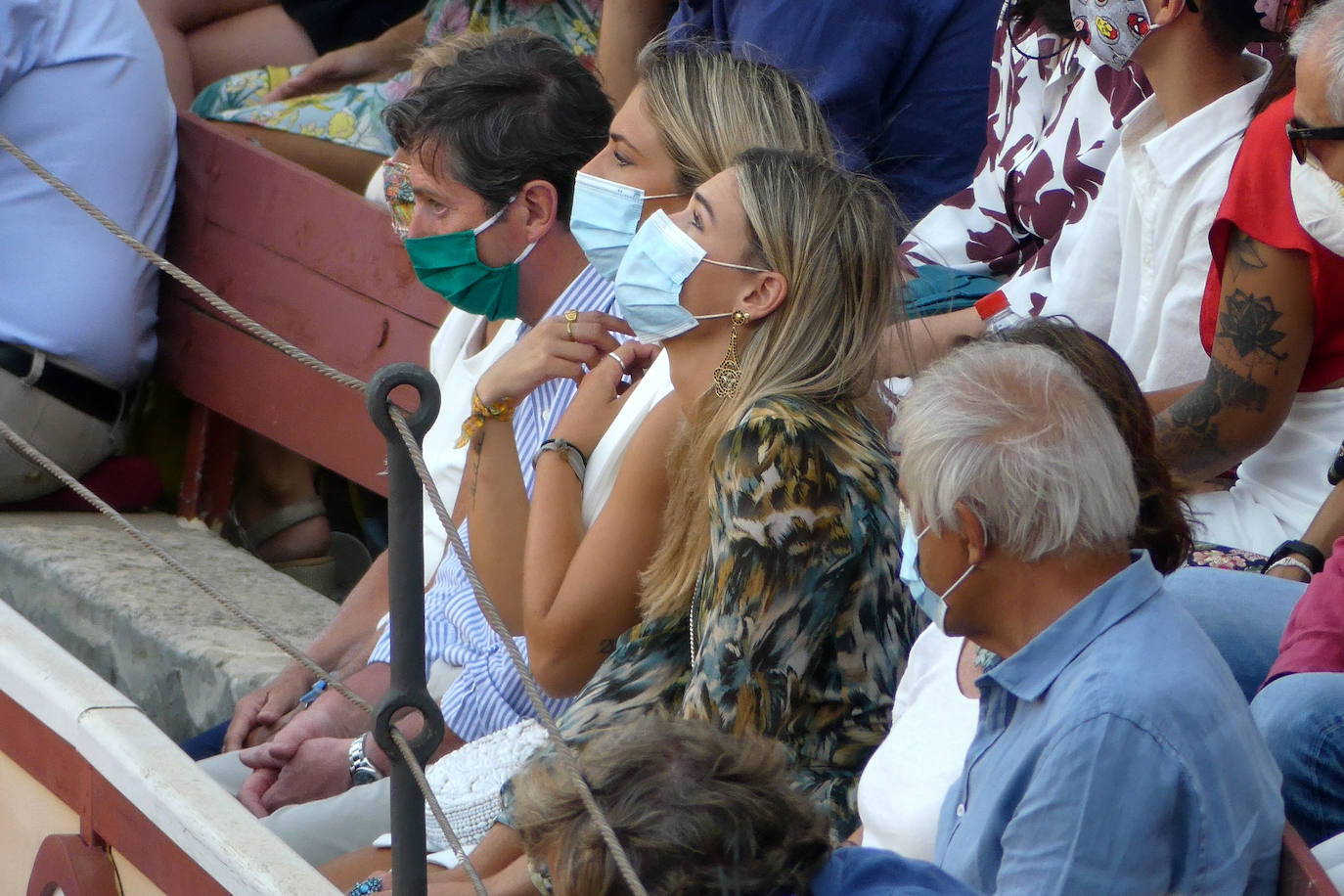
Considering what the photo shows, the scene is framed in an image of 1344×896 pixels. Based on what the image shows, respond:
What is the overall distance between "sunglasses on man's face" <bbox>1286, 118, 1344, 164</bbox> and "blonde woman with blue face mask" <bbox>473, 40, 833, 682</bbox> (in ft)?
2.23

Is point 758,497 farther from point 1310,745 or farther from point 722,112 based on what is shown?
point 722,112

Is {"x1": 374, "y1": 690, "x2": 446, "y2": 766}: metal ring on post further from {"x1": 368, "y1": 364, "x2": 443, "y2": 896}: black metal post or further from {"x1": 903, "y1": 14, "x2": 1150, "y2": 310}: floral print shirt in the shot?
{"x1": 903, "y1": 14, "x2": 1150, "y2": 310}: floral print shirt

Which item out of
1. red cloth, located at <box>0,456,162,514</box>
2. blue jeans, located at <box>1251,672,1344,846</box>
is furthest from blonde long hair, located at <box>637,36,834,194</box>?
red cloth, located at <box>0,456,162,514</box>

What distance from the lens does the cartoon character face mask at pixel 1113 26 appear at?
2.58m

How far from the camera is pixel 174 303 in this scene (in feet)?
15.2

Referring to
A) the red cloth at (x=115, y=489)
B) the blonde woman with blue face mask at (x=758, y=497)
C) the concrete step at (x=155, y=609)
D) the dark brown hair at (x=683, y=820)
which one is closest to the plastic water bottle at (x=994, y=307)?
the blonde woman with blue face mask at (x=758, y=497)

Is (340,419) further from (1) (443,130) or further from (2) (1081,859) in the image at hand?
(2) (1081,859)

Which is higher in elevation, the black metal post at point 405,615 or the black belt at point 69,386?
the black metal post at point 405,615

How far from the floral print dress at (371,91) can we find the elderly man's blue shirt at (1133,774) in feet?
9.67

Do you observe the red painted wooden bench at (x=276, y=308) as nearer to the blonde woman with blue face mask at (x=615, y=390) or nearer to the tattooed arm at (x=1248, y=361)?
the blonde woman with blue face mask at (x=615, y=390)

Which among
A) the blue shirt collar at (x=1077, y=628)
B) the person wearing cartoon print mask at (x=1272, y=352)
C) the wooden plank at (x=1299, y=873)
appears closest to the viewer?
the wooden plank at (x=1299, y=873)

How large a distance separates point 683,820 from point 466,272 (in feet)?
5.54

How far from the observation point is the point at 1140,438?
1.81 metres

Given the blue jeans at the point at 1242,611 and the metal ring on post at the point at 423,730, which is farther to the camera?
the blue jeans at the point at 1242,611
